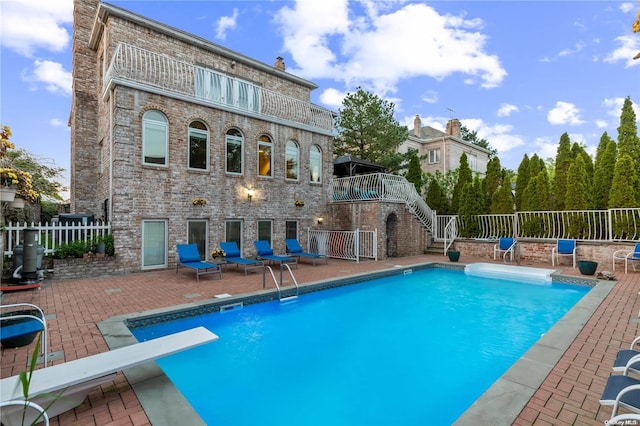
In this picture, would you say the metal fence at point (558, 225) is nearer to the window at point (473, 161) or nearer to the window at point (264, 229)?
the window at point (264, 229)

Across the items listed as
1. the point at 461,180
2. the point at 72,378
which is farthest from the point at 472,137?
the point at 72,378

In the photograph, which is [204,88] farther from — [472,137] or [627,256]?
[472,137]

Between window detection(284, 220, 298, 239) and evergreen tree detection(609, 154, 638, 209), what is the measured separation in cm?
1196

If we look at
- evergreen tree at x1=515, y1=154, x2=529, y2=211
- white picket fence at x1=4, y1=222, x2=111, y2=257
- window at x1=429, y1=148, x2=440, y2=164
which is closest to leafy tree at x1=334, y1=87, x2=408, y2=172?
evergreen tree at x1=515, y1=154, x2=529, y2=211

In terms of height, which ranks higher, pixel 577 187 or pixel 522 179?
pixel 522 179

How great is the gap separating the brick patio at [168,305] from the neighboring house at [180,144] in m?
2.03

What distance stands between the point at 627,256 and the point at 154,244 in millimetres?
14892

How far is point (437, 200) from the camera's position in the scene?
16.8 meters

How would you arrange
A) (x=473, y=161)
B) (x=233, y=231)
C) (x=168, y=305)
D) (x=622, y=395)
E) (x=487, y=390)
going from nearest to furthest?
(x=622, y=395) < (x=487, y=390) < (x=168, y=305) < (x=233, y=231) < (x=473, y=161)

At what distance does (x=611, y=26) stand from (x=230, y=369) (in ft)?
38.4

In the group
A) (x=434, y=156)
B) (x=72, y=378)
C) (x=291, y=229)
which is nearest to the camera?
(x=72, y=378)

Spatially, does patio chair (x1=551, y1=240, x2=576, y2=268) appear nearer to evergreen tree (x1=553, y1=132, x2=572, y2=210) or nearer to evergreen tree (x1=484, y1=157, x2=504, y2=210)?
evergreen tree (x1=553, y1=132, x2=572, y2=210)

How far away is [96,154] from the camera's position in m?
12.8

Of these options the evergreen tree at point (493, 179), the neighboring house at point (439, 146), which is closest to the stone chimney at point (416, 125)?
the neighboring house at point (439, 146)
